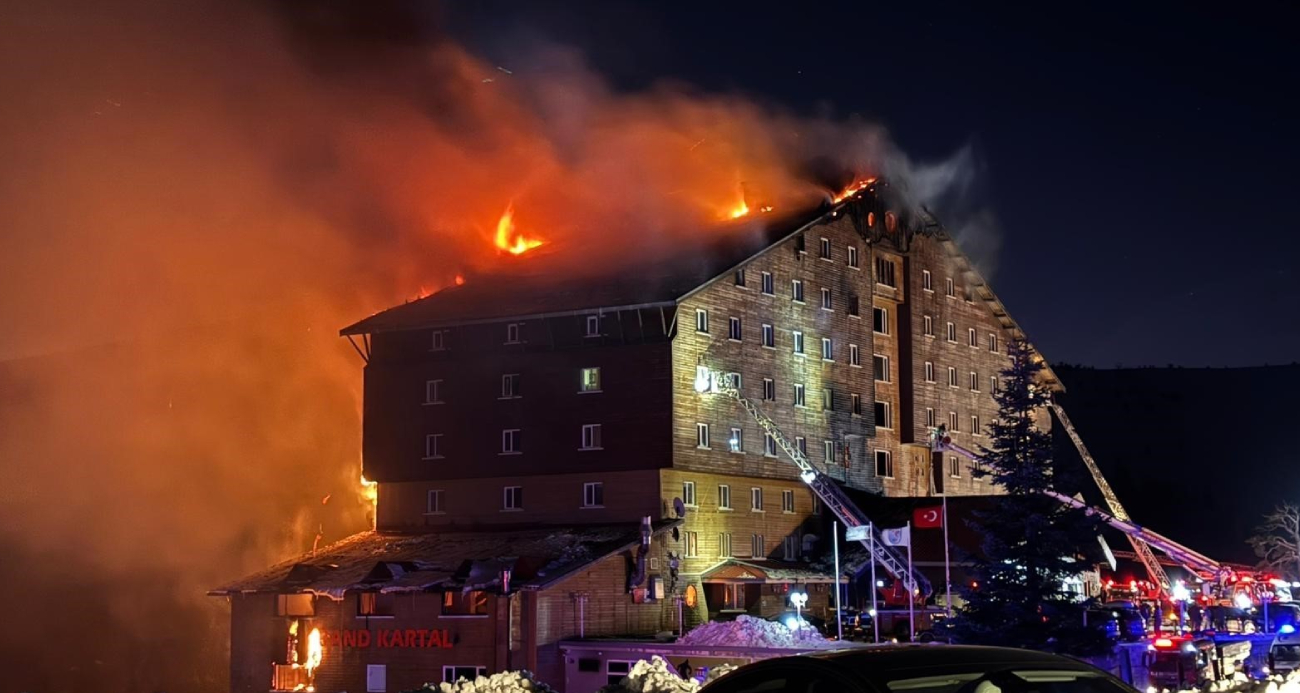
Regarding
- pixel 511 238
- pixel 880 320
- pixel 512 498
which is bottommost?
pixel 512 498

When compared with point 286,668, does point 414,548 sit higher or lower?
higher

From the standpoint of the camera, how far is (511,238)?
8150 centimetres

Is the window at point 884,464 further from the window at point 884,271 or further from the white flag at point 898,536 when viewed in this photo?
the white flag at point 898,536

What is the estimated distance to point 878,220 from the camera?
234ft

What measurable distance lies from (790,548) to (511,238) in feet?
91.3

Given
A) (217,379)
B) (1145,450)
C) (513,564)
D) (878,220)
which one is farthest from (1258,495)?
(513,564)

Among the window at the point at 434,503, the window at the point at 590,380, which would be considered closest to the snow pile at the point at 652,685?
the window at the point at 590,380

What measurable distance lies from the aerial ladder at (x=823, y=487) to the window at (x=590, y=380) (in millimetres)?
4166

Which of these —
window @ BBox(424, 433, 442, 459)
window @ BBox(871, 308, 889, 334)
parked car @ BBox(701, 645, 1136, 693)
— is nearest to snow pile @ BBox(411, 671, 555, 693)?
parked car @ BBox(701, 645, 1136, 693)

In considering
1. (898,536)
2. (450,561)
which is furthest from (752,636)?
(450,561)

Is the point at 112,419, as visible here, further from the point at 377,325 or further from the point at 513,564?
the point at 513,564

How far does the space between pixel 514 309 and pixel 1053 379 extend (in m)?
39.8

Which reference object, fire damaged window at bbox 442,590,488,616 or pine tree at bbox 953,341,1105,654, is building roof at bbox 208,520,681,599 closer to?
fire damaged window at bbox 442,590,488,616

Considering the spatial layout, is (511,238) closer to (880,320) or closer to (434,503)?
(880,320)
